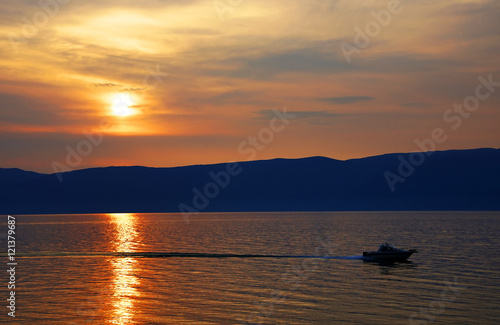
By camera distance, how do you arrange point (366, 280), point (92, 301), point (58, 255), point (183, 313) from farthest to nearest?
point (58, 255) < point (366, 280) < point (92, 301) < point (183, 313)

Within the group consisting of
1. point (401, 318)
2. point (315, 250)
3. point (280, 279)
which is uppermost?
point (315, 250)

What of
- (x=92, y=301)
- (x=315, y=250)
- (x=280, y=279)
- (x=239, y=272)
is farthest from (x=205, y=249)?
(x=92, y=301)

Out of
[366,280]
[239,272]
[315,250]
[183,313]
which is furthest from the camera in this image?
[315,250]

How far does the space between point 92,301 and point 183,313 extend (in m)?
13.3

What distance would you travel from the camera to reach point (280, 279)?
78.1m

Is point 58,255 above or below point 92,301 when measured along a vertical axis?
above

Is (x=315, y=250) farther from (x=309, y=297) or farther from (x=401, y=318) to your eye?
(x=401, y=318)

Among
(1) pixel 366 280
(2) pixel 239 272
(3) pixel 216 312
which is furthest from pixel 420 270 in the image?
(3) pixel 216 312

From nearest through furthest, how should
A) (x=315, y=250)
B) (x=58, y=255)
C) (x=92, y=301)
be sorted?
1. (x=92, y=301)
2. (x=58, y=255)
3. (x=315, y=250)

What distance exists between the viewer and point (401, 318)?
52875 millimetres

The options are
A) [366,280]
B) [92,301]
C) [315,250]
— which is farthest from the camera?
[315,250]

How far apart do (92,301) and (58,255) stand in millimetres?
58594

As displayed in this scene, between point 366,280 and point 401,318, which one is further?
point 366,280

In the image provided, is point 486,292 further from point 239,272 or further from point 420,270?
point 239,272
